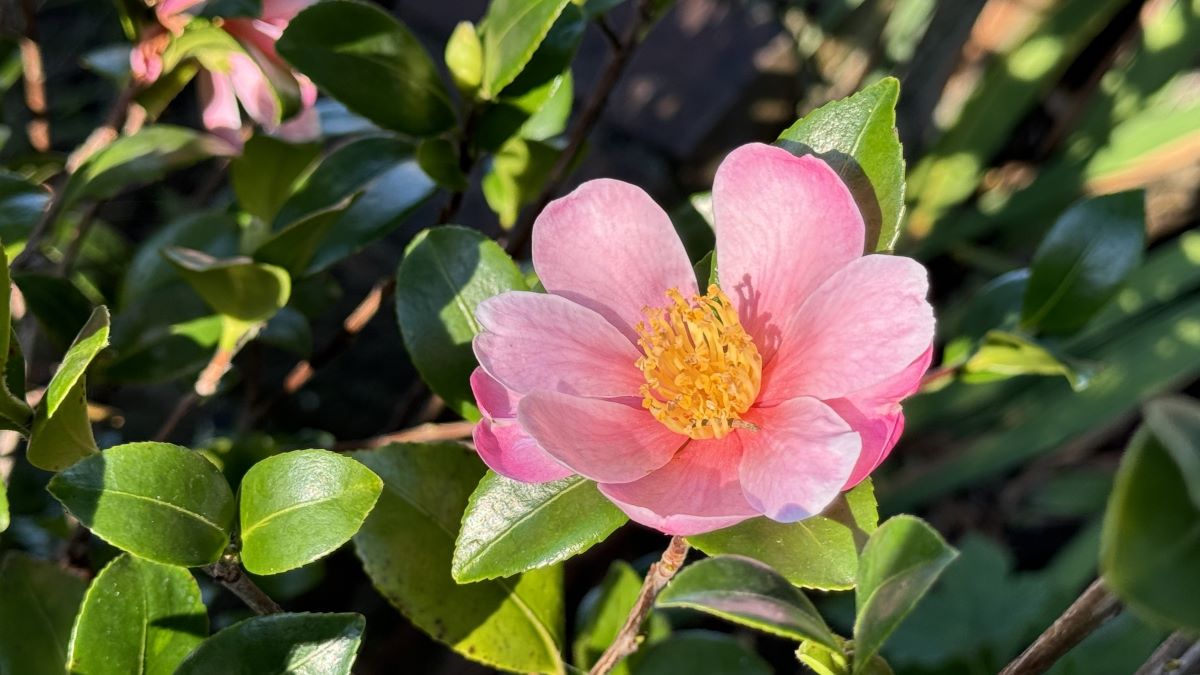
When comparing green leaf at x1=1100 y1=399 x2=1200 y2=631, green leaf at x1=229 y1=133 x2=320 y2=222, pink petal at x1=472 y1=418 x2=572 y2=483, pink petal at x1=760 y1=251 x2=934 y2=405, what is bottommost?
green leaf at x1=229 y1=133 x2=320 y2=222

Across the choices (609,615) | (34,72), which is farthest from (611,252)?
(34,72)

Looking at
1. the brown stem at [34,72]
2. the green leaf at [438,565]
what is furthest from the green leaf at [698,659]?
the brown stem at [34,72]

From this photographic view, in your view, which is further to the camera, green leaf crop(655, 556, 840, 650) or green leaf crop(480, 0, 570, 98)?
green leaf crop(480, 0, 570, 98)

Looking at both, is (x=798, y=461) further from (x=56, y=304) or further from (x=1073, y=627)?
(x=56, y=304)

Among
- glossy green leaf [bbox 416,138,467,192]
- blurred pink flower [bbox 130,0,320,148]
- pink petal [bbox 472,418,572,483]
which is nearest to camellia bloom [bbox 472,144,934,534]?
pink petal [bbox 472,418,572,483]

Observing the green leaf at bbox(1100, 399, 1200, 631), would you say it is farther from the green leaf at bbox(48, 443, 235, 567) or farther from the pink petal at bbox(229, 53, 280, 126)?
the pink petal at bbox(229, 53, 280, 126)

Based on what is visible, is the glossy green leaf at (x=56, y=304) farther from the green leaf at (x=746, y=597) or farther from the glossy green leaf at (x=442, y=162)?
the green leaf at (x=746, y=597)

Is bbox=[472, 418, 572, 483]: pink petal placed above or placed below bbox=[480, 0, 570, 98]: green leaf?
below
